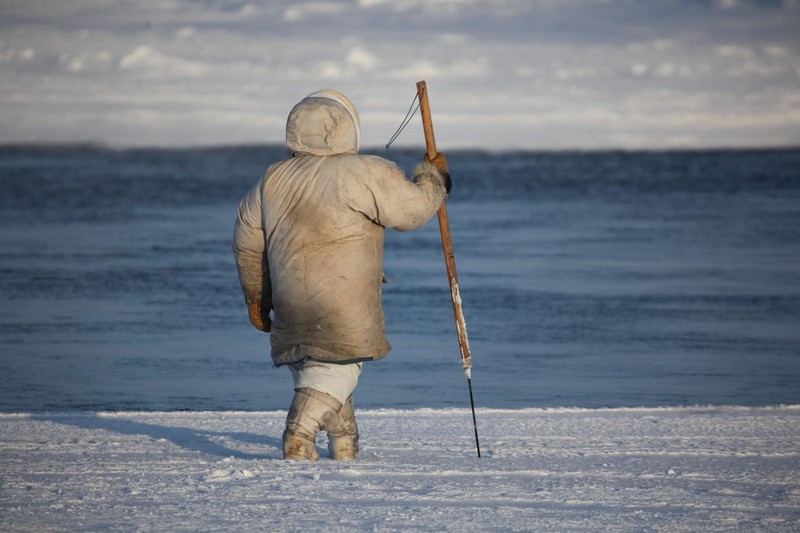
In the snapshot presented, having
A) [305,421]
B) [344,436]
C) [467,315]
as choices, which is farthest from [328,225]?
[467,315]

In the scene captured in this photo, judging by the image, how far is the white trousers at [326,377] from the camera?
17.6 ft

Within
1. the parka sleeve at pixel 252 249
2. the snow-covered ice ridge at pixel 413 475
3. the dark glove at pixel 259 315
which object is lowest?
the snow-covered ice ridge at pixel 413 475

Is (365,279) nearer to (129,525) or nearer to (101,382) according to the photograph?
(129,525)


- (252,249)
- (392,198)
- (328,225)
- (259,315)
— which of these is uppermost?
(392,198)

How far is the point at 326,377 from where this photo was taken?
17.6ft

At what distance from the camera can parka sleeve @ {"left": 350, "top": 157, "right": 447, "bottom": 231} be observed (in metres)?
5.21

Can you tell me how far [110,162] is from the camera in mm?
73688

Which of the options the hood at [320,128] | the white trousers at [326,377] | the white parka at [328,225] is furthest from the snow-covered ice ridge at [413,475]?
the hood at [320,128]

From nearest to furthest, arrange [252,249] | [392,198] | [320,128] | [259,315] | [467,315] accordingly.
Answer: [392,198] < [320,128] < [252,249] < [259,315] < [467,315]

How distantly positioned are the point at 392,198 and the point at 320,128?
0.46 m

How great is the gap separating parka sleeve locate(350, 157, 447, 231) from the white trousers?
2.23ft

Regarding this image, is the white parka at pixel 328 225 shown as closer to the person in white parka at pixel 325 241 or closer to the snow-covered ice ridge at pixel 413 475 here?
the person in white parka at pixel 325 241

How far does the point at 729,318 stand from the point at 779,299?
173cm

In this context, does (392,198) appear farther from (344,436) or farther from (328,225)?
(344,436)
